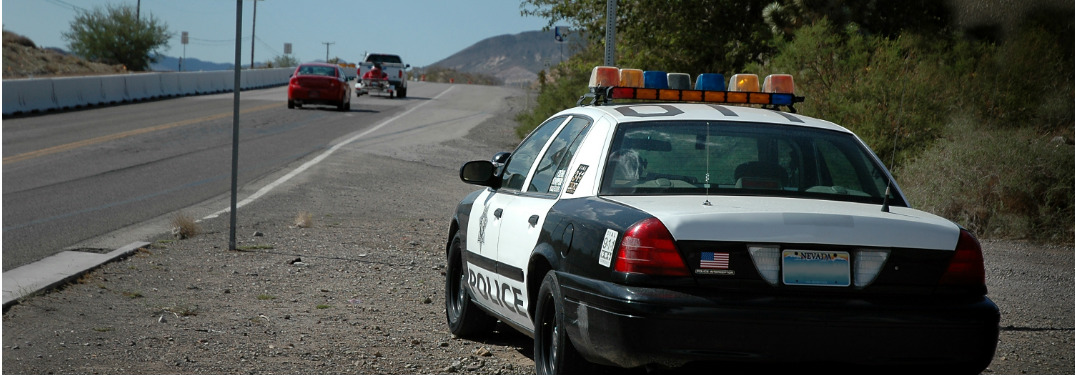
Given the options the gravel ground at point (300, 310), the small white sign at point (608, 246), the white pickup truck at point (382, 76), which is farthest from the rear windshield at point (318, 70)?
the small white sign at point (608, 246)

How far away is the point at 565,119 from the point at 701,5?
64.8ft

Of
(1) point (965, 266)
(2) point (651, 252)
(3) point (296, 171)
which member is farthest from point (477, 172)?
(3) point (296, 171)

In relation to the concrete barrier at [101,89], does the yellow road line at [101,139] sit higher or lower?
lower

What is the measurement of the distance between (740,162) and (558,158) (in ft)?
3.23

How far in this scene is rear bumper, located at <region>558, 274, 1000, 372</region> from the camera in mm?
4258

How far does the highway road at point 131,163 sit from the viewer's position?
496 inches

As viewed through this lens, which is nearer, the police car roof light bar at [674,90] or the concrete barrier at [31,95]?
the police car roof light bar at [674,90]

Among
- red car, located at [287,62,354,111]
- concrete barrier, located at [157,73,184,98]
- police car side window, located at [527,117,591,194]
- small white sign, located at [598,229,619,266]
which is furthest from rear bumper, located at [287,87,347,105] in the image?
small white sign, located at [598,229,619,266]

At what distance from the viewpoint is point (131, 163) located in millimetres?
20469

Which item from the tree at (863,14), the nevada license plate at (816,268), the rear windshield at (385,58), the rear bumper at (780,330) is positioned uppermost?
the tree at (863,14)

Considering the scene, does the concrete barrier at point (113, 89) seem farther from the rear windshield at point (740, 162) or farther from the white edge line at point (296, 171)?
the rear windshield at point (740, 162)

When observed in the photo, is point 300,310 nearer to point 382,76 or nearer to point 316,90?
point 316,90

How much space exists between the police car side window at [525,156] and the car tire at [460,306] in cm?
63

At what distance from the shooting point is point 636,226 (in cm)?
442
